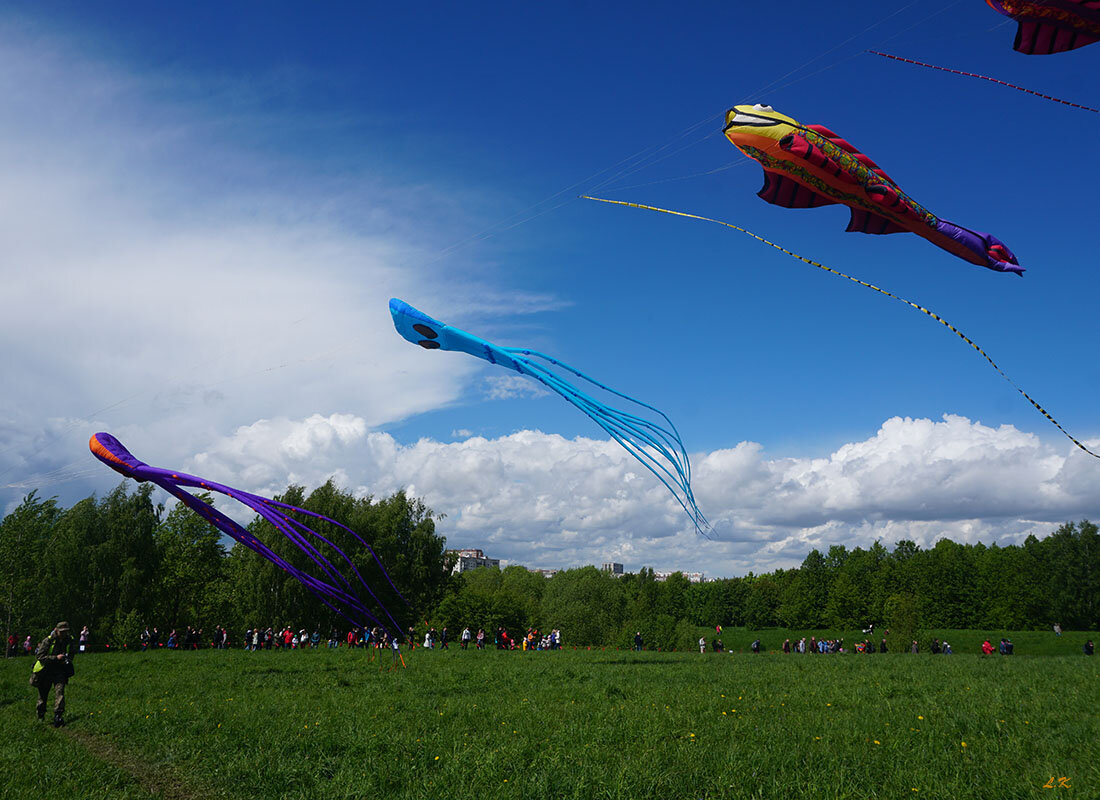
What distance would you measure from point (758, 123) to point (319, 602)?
45.7 metres

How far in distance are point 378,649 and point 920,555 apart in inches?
3734

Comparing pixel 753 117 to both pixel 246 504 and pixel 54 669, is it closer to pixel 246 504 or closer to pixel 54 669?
pixel 246 504

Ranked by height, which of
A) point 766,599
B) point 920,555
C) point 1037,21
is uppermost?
point 1037,21

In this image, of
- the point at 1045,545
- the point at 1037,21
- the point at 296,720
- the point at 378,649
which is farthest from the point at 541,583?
the point at 1037,21

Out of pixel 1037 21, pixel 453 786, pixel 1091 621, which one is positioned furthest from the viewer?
pixel 1091 621

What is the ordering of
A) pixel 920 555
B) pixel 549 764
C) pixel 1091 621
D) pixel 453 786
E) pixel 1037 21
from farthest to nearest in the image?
pixel 920 555
pixel 1091 621
pixel 549 764
pixel 453 786
pixel 1037 21

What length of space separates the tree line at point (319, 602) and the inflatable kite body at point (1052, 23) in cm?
4048

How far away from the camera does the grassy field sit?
776 centimetres

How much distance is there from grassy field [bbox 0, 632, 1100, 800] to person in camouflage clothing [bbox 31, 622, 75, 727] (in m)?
0.37

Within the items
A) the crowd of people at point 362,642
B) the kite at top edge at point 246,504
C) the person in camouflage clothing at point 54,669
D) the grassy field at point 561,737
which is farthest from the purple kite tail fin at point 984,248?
the crowd of people at point 362,642

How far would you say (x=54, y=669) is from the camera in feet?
41.0

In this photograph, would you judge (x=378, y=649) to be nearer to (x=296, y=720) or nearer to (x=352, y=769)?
(x=296, y=720)

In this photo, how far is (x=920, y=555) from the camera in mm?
97438

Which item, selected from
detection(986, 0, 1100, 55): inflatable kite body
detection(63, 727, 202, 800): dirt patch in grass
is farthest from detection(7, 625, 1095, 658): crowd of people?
detection(986, 0, 1100, 55): inflatable kite body
